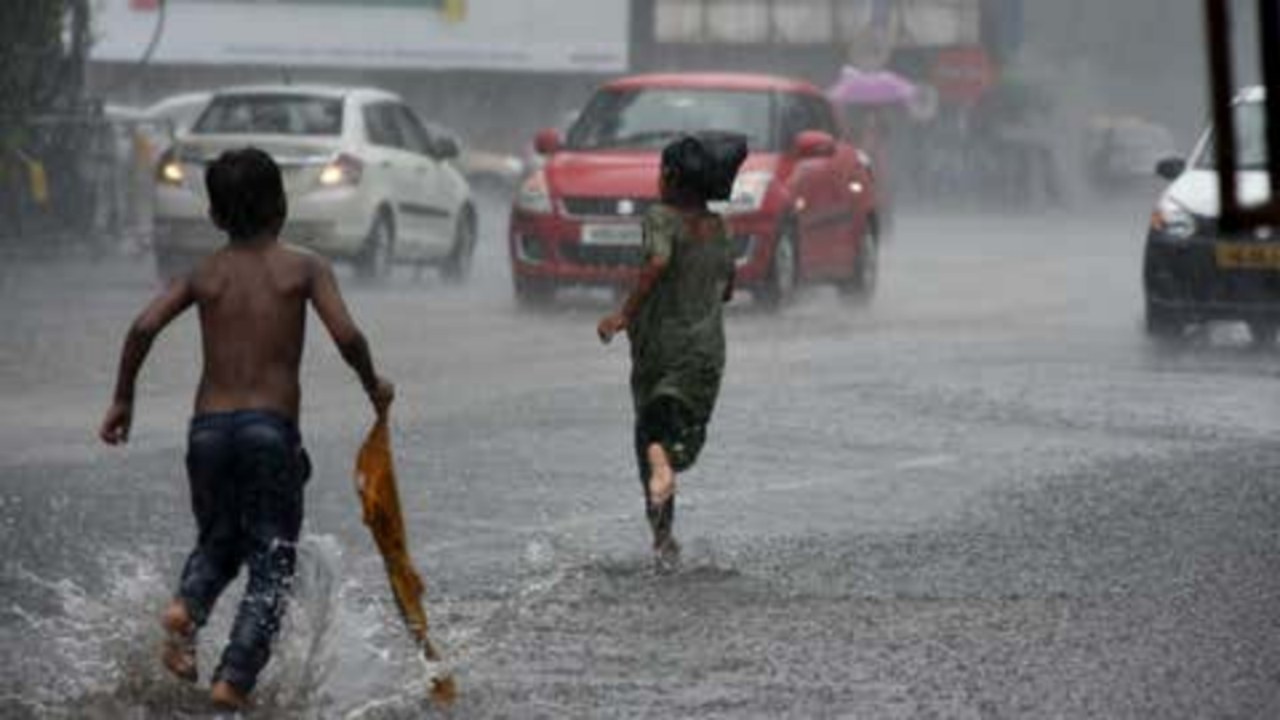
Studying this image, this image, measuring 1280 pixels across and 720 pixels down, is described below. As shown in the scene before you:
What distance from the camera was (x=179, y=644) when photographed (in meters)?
8.27

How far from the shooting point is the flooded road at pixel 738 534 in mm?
8789

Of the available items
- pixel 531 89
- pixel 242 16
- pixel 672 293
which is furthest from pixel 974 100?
pixel 672 293

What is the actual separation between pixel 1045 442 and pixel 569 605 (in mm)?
5742

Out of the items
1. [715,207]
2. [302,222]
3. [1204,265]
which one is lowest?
[302,222]

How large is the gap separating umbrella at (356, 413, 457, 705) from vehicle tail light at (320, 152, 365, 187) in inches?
771

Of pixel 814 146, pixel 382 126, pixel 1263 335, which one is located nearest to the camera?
pixel 1263 335

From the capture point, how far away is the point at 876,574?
11.2 meters

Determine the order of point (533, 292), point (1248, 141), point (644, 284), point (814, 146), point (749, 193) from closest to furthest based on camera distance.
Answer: point (644, 284)
point (1248, 141)
point (749, 193)
point (814, 146)
point (533, 292)

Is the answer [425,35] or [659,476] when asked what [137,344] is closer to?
[659,476]

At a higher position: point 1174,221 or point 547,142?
point 547,142

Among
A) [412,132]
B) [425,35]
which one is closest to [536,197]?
[412,132]

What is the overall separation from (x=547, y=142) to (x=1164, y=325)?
16.7 ft

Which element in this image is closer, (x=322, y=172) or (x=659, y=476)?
(x=659, y=476)

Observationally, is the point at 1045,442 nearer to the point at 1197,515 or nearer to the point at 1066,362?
the point at 1197,515
